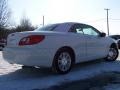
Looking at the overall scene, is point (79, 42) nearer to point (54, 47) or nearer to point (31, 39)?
point (54, 47)

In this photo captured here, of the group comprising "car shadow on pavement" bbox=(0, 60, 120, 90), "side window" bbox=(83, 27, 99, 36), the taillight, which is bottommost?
"car shadow on pavement" bbox=(0, 60, 120, 90)

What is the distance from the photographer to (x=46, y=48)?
289 inches

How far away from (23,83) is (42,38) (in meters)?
1.29

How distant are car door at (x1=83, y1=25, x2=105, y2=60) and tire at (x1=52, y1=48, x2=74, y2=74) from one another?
950 mm

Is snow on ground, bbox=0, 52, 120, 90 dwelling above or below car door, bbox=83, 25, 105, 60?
below

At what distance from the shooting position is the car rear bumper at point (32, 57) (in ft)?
23.5

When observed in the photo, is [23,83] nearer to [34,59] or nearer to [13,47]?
[34,59]

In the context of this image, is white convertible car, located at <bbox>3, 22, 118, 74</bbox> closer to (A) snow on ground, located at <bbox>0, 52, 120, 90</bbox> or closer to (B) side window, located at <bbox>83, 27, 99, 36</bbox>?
(B) side window, located at <bbox>83, 27, 99, 36</bbox>

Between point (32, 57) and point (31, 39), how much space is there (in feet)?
1.55

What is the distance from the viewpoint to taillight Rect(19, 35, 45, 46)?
728 cm

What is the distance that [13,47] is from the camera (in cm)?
758

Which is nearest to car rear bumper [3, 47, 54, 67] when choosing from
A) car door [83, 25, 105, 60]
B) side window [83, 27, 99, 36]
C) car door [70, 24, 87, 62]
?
car door [70, 24, 87, 62]

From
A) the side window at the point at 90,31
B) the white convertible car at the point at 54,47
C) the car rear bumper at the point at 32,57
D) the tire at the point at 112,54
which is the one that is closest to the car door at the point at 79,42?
the white convertible car at the point at 54,47

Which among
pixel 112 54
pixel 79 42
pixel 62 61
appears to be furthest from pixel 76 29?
pixel 112 54
